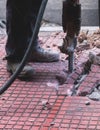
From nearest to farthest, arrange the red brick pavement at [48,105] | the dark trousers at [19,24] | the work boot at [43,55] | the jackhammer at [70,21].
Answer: the red brick pavement at [48,105]
the jackhammer at [70,21]
the dark trousers at [19,24]
the work boot at [43,55]

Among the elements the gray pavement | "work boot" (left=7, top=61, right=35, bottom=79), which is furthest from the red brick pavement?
the gray pavement

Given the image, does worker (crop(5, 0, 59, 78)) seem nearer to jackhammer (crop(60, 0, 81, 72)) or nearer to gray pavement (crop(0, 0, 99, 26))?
jackhammer (crop(60, 0, 81, 72))

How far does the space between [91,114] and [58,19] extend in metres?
3.26

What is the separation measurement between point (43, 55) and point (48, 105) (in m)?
1.00

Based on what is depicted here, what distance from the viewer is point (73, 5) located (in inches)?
166

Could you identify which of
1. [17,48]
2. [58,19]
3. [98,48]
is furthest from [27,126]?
[58,19]

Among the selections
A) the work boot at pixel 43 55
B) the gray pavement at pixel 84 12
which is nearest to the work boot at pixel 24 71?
the work boot at pixel 43 55

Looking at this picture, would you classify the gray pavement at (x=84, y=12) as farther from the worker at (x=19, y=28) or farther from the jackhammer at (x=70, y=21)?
the jackhammer at (x=70, y=21)

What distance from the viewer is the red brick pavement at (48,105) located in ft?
11.8

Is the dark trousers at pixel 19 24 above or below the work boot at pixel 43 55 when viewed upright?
above

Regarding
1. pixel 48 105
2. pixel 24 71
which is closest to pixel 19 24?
pixel 24 71

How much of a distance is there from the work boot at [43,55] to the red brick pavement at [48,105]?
0.12m

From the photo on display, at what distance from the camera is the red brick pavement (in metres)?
3.59

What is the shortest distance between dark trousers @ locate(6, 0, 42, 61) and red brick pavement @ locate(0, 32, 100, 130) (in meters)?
0.26
